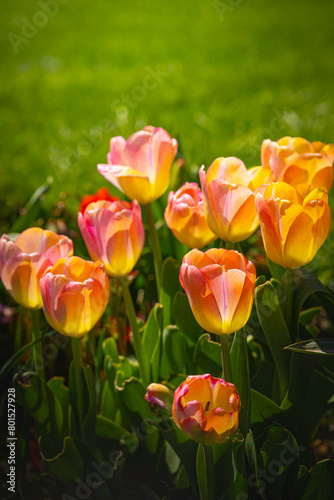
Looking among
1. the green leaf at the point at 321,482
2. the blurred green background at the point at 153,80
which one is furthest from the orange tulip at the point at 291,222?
the blurred green background at the point at 153,80

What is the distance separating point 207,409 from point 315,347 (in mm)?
201

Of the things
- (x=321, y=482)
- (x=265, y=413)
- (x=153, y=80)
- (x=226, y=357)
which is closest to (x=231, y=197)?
(x=226, y=357)

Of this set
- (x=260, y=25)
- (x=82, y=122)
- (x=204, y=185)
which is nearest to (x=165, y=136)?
(x=204, y=185)

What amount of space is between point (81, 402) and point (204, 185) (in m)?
0.48

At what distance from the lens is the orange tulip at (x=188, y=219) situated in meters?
1.09

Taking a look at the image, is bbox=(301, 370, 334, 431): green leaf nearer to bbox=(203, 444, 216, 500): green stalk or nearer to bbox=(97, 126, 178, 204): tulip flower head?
bbox=(203, 444, 216, 500): green stalk

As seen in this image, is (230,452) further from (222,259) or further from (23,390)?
(23,390)

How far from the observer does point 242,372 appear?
95cm

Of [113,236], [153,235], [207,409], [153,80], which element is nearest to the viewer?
[207,409]

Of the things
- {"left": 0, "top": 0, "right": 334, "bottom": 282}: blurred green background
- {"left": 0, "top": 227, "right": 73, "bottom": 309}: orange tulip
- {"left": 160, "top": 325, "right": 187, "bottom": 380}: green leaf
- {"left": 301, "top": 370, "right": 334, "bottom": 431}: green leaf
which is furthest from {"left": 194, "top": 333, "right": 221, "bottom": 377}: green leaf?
{"left": 0, "top": 0, "right": 334, "bottom": 282}: blurred green background

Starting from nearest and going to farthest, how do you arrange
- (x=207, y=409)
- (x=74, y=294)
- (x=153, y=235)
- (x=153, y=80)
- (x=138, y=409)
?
(x=207, y=409)
(x=74, y=294)
(x=138, y=409)
(x=153, y=235)
(x=153, y=80)

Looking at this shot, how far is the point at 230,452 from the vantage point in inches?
38.7

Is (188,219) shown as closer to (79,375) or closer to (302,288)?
(302,288)

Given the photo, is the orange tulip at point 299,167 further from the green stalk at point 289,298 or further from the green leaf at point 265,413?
Result: the green leaf at point 265,413
